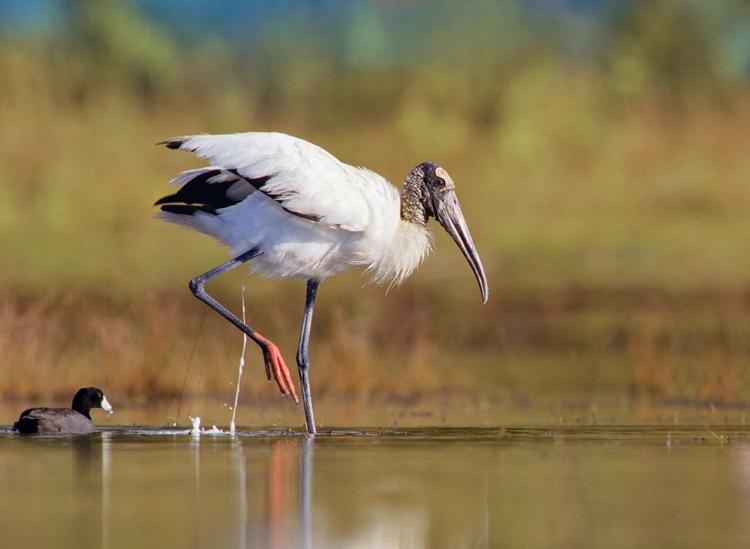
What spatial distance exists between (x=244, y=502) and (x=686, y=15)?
22.9m

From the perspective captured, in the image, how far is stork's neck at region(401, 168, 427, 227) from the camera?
10.6m

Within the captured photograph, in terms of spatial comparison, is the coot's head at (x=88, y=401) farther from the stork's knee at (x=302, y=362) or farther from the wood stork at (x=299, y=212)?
the stork's knee at (x=302, y=362)

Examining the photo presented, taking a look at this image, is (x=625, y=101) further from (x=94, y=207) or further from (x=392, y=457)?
(x=392, y=457)

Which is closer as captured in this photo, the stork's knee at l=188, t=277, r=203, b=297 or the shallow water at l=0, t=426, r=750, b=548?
the shallow water at l=0, t=426, r=750, b=548

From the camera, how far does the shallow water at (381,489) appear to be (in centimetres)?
591

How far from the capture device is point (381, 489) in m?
7.00

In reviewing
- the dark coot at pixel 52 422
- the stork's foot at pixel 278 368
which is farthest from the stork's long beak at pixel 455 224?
the dark coot at pixel 52 422

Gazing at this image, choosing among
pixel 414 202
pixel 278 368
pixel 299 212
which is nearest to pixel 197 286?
pixel 278 368

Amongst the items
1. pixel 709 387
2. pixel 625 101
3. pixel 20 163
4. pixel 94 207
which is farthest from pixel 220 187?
pixel 625 101

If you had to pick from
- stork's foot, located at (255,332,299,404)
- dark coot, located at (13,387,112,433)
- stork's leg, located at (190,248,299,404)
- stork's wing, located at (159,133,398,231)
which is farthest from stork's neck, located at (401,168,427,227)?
dark coot, located at (13,387,112,433)

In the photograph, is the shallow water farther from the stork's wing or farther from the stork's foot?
the stork's wing

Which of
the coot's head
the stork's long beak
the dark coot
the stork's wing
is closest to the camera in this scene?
the dark coot

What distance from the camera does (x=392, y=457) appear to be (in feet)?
26.8

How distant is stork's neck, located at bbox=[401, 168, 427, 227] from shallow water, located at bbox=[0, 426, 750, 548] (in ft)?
5.47
